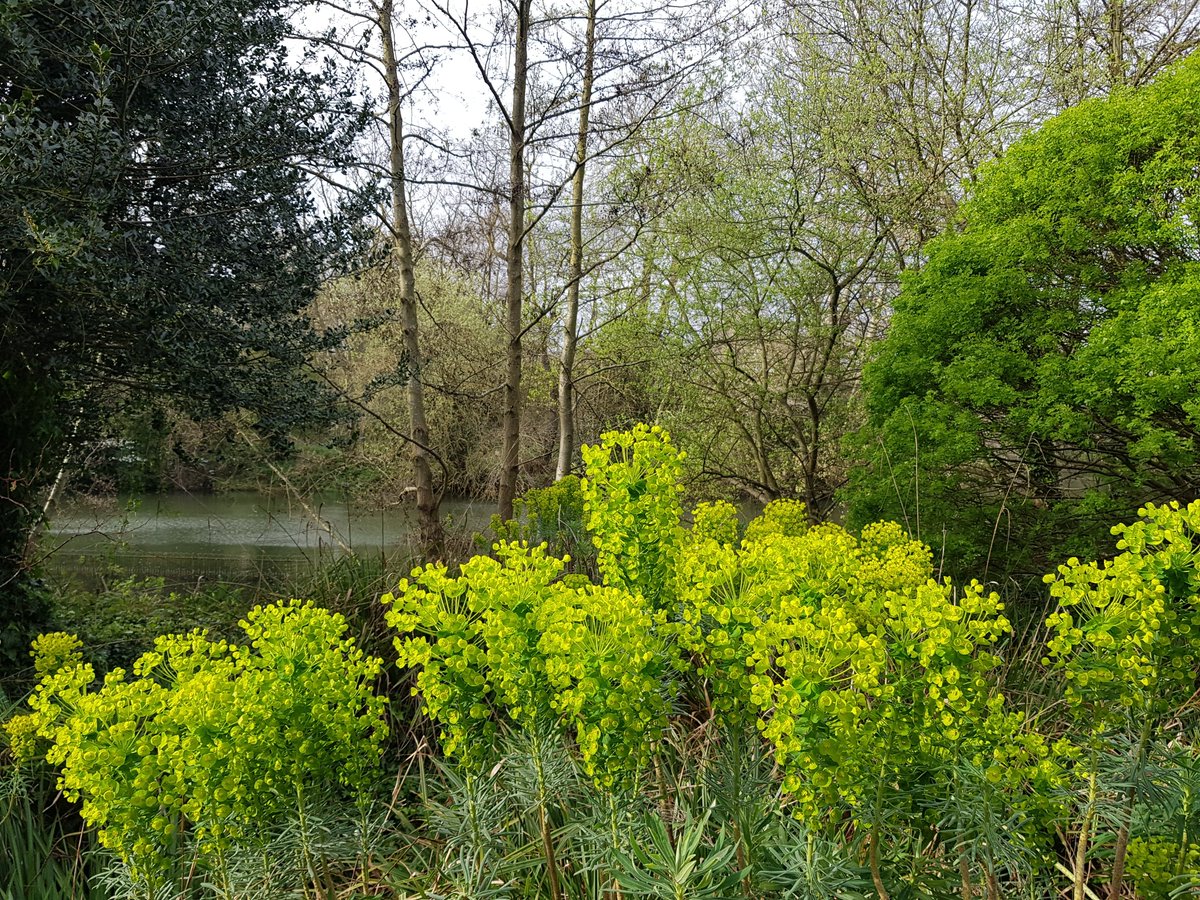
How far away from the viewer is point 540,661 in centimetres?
173

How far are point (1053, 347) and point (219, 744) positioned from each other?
6358 mm

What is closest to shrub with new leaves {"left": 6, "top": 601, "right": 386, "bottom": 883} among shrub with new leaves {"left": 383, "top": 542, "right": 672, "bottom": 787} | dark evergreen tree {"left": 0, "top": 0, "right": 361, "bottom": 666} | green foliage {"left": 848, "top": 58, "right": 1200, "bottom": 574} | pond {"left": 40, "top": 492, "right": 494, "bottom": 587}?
shrub with new leaves {"left": 383, "top": 542, "right": 672, "bottom": 787}

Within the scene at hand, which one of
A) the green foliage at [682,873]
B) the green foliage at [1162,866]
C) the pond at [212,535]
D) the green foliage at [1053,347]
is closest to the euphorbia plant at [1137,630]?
the green foliage at [1162,866]

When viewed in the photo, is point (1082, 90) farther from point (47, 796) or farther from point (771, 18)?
point (47, 796)

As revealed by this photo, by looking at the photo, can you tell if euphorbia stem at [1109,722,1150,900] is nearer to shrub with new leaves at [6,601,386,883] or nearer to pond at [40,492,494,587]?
shrub with new leaves at [6,601,386,883]

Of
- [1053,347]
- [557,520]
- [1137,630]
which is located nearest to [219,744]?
[1137,630]

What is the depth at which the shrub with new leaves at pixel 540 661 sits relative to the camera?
1.57m

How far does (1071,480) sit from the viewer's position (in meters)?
6.94

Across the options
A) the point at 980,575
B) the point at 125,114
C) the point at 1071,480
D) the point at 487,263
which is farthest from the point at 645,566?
the point at 487,263

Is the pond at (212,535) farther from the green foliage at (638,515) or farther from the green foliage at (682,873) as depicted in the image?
the green foliage at (682,873)

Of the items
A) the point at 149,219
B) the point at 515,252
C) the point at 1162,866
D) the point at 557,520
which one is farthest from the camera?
the point at 515,252

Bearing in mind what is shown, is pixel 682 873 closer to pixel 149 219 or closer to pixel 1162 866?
pixel 1162 866

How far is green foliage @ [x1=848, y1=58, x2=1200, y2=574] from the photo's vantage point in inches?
216

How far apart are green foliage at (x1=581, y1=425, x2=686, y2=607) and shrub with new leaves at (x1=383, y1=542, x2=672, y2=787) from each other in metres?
0.26
